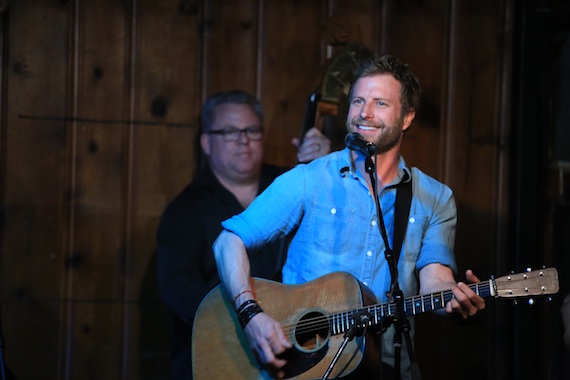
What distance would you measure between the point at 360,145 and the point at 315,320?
0.60 metres

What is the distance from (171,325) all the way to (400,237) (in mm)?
1337

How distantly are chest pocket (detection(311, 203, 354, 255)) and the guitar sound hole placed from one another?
251 millimetres

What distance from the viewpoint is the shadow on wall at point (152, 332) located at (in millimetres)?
4340

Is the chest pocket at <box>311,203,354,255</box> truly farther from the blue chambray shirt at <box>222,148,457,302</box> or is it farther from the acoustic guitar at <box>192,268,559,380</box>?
the acoustic guitar at <box>192,268,559,380</box>

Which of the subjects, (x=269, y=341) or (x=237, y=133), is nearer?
(x=269, y=341)

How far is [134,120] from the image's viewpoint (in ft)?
14.0

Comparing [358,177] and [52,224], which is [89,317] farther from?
[358,177]

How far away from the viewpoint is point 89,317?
14.1ft

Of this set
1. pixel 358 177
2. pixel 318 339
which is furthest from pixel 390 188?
pixel 318 339

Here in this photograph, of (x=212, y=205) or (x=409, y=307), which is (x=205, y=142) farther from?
(x=409, y=307)

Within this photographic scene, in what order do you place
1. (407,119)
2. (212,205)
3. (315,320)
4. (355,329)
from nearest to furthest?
(355,329), (315,320), (407,119), (212,205)

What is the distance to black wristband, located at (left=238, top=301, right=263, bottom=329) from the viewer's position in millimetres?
3066

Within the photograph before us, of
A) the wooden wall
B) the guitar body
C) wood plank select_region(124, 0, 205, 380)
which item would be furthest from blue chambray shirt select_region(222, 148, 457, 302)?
wood plank select_region(124, 0, 205, 380)

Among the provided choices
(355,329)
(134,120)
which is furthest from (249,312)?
(134,120)
